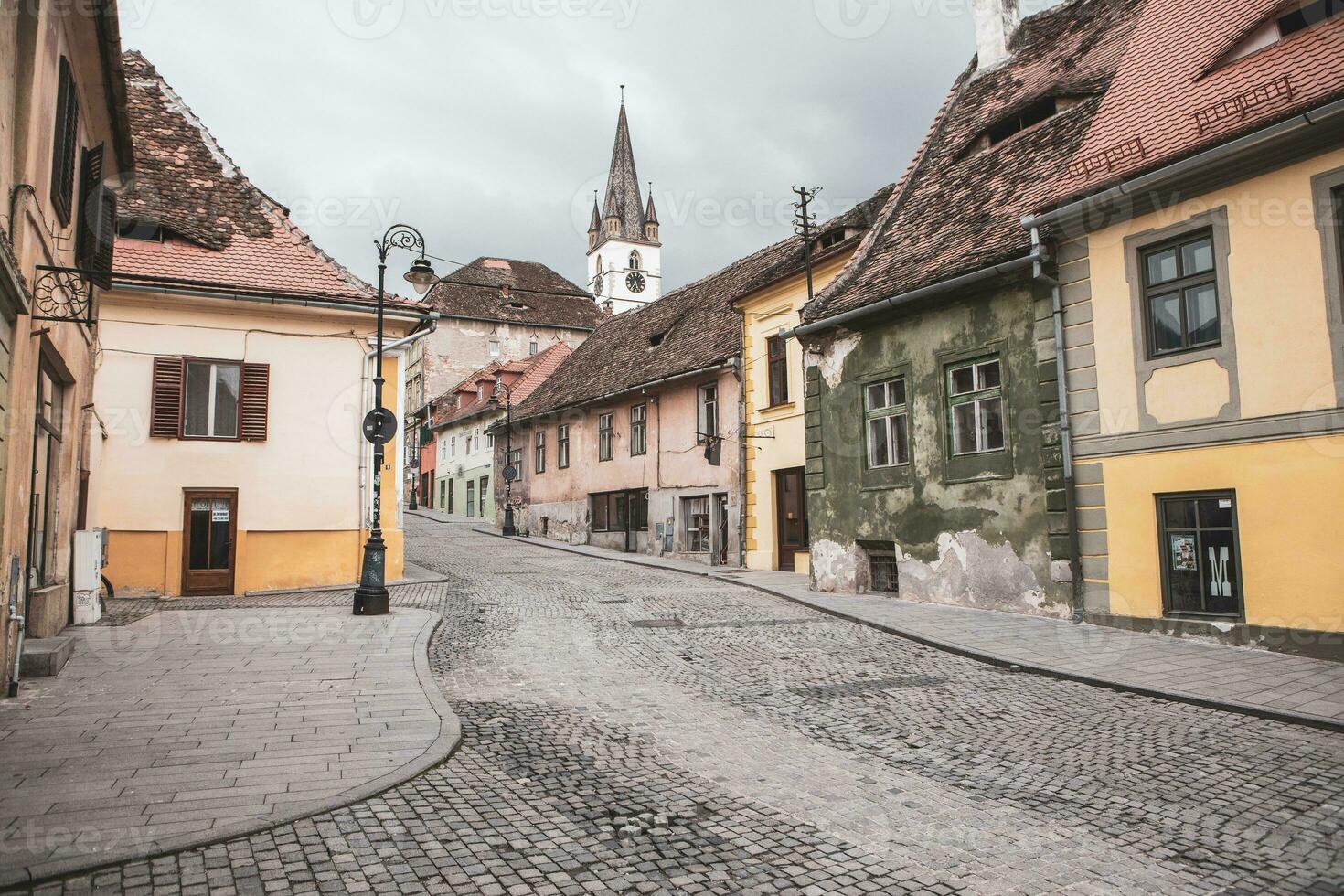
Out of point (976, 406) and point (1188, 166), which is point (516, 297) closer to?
point (976, 406)

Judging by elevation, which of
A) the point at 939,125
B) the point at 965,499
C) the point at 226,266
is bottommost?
the point at 965,499

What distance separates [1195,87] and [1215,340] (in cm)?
357

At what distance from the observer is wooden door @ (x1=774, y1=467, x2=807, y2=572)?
70.2 ft

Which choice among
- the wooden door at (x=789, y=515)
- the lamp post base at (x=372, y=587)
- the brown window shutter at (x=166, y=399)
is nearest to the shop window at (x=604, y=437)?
the wooden door at (x=789, y=515)

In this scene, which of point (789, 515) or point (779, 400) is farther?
point (779, 400)

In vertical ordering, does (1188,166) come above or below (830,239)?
below

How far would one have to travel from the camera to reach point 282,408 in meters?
16.9

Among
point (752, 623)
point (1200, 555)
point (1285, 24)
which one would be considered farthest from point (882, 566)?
point (1285, 24)

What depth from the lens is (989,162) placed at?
15.8m

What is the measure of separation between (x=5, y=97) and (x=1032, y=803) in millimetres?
8610

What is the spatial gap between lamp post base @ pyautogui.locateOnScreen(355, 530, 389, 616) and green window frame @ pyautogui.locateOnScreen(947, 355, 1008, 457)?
8860mm

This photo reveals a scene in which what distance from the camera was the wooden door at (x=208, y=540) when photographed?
16.1 m

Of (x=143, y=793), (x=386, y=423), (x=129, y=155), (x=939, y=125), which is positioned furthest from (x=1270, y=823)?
(x=939, y=125)

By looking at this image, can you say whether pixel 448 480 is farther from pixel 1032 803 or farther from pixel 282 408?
pixel 1032 803
